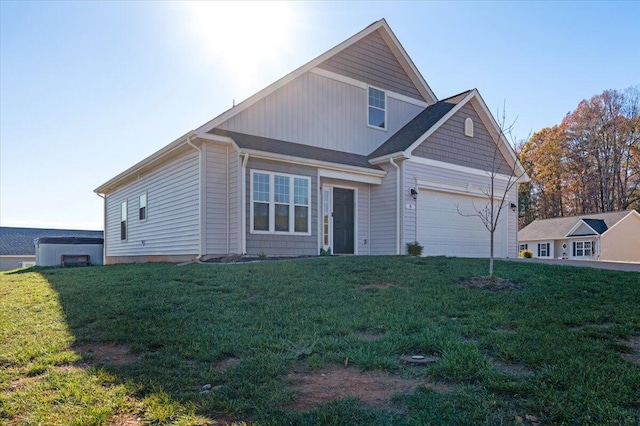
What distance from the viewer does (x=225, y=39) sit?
1118 cm

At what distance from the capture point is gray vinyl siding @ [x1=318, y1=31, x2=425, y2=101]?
13.6 m

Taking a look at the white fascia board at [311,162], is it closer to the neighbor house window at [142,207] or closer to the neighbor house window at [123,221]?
the neighbor house window at [142,207]

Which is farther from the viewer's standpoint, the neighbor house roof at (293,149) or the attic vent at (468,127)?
the attic vent at (468,127)

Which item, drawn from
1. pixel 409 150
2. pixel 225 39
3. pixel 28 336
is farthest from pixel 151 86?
pixel 28 336

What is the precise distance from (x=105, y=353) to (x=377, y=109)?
1191cm

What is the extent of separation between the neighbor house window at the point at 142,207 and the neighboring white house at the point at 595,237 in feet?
86.5

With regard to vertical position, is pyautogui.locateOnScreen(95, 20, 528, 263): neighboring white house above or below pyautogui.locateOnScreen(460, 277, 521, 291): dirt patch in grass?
above

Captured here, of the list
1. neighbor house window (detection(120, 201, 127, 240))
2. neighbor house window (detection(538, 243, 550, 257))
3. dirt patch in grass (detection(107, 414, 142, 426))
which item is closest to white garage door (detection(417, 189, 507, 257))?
neighbor house window (detection(120, 201, 127, 240))

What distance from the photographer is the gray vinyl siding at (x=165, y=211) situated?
1116 cm

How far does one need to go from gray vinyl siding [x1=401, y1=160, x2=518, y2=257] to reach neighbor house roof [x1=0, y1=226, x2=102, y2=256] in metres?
29.7

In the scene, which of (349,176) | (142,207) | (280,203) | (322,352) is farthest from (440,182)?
(322,352)

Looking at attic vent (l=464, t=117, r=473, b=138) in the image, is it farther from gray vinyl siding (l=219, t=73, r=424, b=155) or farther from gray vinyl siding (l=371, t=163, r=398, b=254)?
gray vinyl siding (l=371, t=163, r=398, b=254)

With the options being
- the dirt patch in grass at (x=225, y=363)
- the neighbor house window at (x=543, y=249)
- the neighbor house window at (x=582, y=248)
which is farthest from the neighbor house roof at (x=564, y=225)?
the dirt patch in grass at (x=225, y=363)

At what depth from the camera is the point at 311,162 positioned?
11359 millimetres
